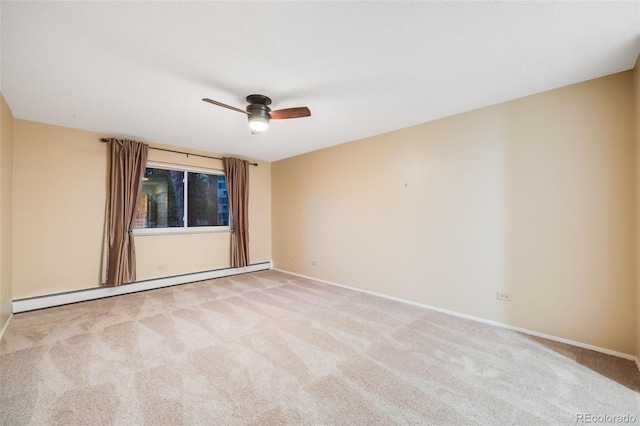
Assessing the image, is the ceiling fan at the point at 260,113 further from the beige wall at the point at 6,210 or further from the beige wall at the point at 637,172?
the beige wall at the point at 637,172

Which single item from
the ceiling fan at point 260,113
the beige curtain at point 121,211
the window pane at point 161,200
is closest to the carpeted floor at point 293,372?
the beige curtain at point 121,211

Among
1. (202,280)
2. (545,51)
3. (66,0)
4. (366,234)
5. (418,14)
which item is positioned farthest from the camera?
(202,280)

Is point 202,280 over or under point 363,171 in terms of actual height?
under

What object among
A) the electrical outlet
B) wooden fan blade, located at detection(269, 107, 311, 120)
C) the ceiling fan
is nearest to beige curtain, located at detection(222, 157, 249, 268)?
the ceiling fan

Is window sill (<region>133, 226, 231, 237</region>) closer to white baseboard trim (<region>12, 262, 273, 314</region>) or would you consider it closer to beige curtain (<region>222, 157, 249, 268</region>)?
beige curtain (<region>222, 157, 249, 268</region>)

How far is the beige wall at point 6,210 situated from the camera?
2705mm

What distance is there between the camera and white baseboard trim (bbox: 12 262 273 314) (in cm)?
336

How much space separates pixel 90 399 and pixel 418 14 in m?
3.32

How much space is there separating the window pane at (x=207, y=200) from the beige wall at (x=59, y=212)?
2.50 feet

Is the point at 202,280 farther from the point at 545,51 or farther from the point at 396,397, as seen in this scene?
the point at 545,51

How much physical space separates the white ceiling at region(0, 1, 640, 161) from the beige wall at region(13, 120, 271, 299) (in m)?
0.52

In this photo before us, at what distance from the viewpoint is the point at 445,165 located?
3.30 m

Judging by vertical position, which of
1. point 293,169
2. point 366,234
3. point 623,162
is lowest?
point 366,234

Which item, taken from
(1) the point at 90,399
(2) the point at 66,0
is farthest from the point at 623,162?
(1) the point at 90,399
